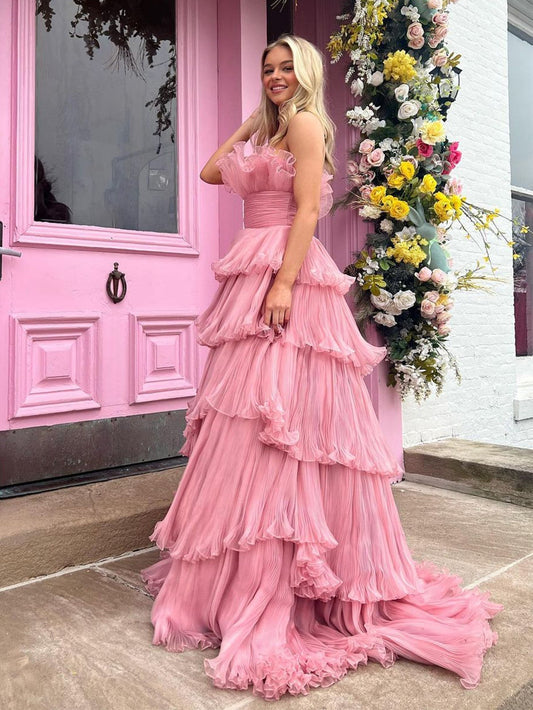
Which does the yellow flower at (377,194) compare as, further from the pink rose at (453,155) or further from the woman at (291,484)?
the woman at (291,484)

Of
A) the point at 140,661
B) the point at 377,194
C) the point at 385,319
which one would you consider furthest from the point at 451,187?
the point at 140,661

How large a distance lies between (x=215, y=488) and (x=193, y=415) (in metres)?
0.26

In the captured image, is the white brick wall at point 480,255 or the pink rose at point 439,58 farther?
the white brick wall at point 480,255

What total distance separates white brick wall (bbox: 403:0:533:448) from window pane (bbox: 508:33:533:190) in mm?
684

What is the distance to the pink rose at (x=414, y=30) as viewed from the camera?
3.12 m

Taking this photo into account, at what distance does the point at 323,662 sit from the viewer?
153 cm

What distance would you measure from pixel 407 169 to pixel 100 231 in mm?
1547

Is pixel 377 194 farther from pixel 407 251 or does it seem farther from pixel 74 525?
pixel 74 525

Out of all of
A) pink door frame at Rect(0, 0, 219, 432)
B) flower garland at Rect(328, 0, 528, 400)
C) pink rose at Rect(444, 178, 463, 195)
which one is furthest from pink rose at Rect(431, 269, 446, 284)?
pink door frame at Rect(0, 0, 219, 432)

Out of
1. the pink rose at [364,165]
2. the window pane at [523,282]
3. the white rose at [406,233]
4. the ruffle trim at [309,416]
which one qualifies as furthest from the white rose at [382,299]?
the window pane at [523,282]

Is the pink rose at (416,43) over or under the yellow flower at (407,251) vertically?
over

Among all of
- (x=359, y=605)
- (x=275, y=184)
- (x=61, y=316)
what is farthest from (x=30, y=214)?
(x=359, y=605)

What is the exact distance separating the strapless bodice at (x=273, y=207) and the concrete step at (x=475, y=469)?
1976mm

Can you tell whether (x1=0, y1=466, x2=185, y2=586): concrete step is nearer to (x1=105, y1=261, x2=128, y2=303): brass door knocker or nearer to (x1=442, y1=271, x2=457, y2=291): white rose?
(x1=105, y1=261, x2=128, y2=303): brass door knocker
